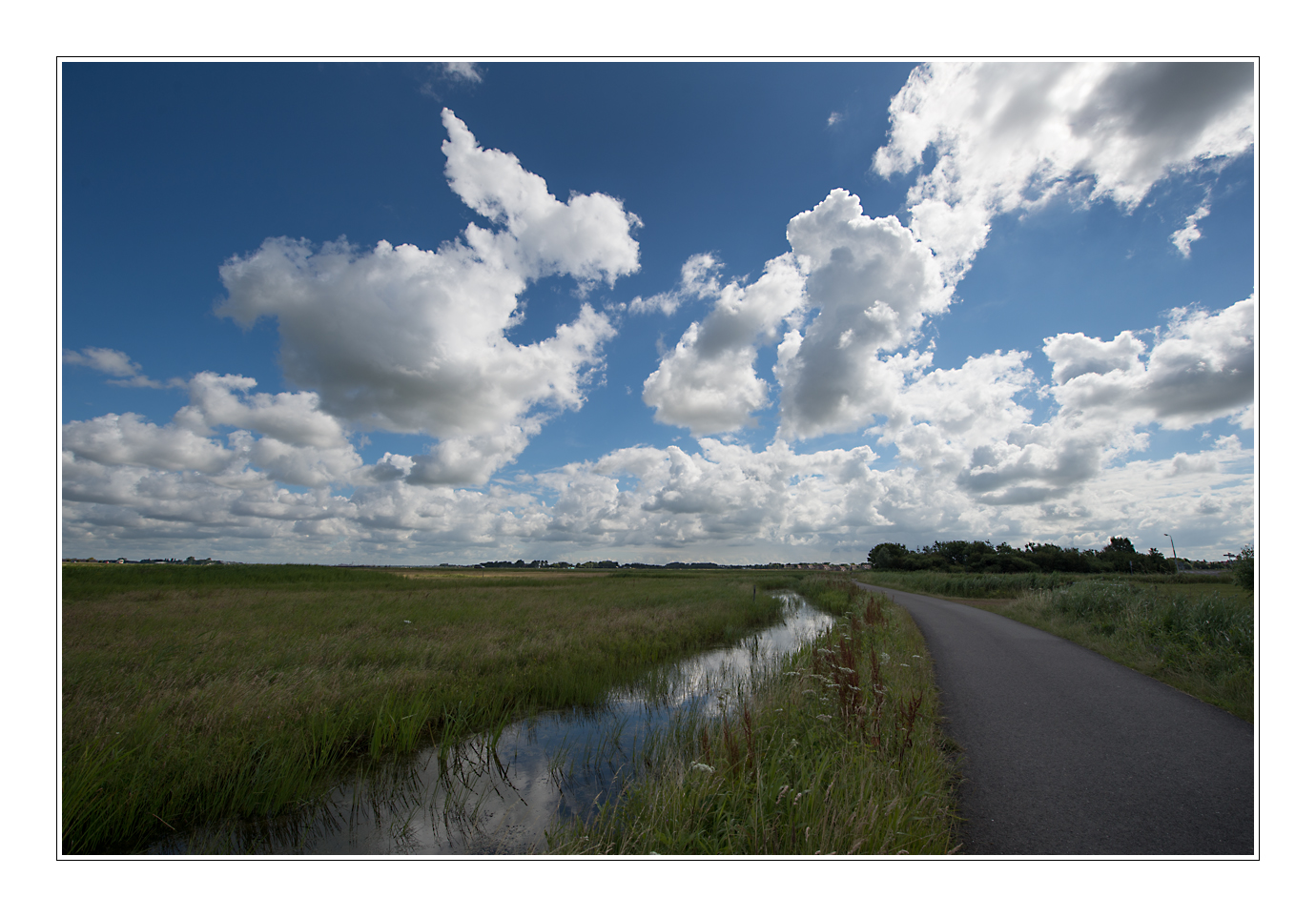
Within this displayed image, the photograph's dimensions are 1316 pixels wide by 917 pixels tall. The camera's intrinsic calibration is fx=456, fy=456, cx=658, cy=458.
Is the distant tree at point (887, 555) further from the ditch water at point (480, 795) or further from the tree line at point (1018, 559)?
the ditch water at point (480, 795)

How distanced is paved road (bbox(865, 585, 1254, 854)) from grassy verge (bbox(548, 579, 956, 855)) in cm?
49

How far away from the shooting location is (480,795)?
6.34 m

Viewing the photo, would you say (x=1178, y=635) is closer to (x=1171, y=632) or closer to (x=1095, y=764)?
(x=1171, y=632)

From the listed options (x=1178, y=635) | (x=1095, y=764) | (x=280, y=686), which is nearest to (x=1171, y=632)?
(x=1178, y=635)

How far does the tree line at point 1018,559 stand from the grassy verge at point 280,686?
65031mm

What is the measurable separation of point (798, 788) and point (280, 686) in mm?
9291

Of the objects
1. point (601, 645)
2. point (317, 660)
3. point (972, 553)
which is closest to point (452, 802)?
point (317, 660)

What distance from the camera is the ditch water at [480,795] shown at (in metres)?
5.36

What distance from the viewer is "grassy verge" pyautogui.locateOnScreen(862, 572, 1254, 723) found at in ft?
27.4

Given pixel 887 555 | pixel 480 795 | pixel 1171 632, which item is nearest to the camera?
pixel 480 795

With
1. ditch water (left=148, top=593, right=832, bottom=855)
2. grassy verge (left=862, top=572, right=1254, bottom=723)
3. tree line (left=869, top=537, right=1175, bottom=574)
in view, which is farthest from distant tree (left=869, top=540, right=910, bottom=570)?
ditch water (left=148, top=593, right=832, bottom=855)

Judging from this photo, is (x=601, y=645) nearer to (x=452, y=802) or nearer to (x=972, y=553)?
(x=452, y=802)

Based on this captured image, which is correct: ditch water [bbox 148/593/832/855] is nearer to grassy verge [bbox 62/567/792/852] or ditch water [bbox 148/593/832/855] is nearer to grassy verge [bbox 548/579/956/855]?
grassy verge [bbox 62/567/792/852]

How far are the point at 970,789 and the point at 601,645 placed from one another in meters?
11.2
